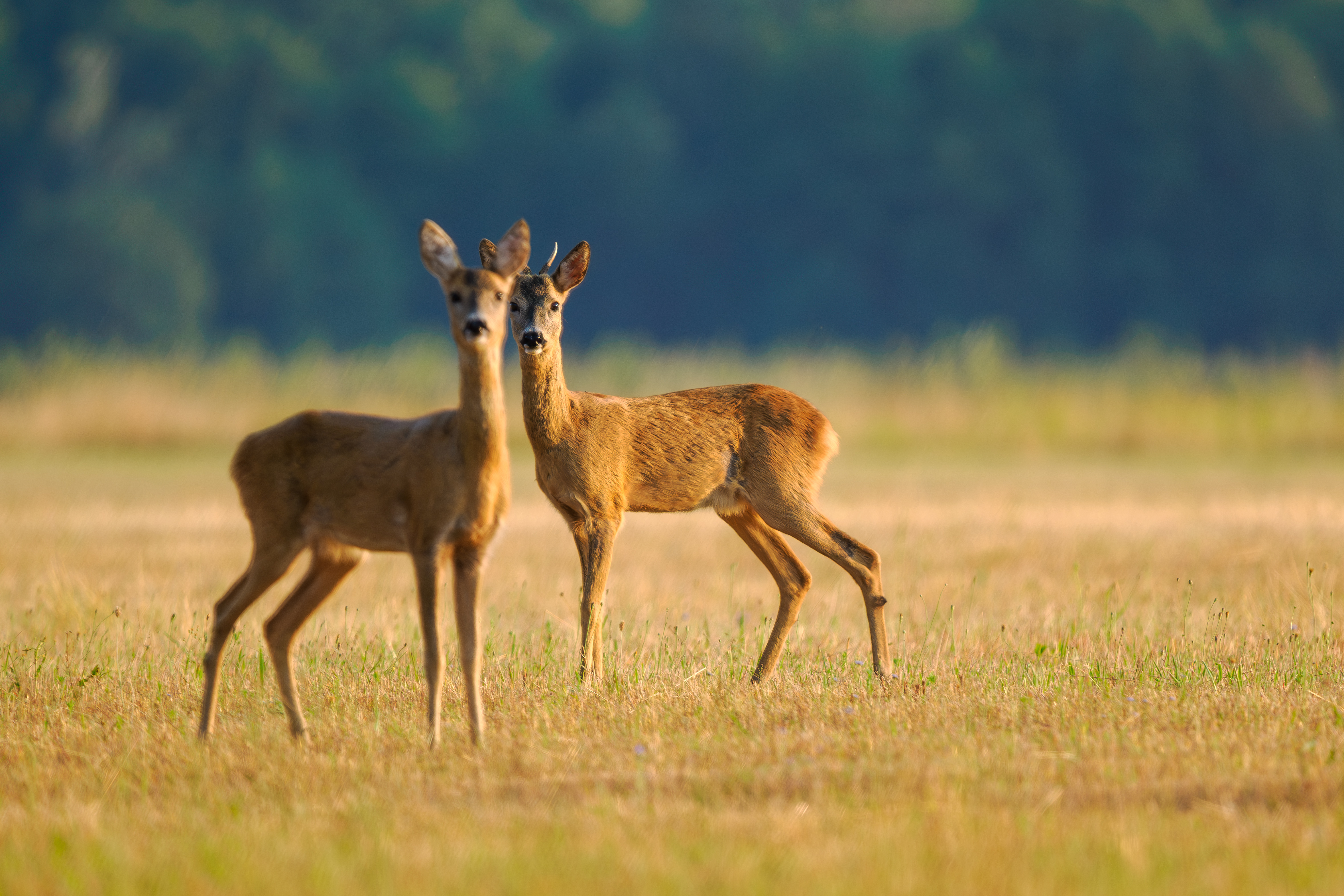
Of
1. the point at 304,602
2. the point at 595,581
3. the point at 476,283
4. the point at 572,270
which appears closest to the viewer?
the point at 476,283

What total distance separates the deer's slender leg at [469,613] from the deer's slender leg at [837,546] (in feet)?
5.92

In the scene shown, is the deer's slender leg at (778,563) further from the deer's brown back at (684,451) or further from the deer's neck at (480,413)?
the deer's neck at (480,413)

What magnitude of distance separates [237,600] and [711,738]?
5.58ft

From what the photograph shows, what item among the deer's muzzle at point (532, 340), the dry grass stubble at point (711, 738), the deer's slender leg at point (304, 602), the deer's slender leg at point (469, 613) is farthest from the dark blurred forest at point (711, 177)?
the deer's slender leg at point (469, 613)

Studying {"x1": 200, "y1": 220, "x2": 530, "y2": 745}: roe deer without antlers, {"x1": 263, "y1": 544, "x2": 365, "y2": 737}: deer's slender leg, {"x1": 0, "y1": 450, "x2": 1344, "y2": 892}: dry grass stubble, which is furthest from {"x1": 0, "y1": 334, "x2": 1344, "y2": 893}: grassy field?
{"x1": 200, "y1": 220, "x2": 530, "y2": 745}: roe deer without antlers

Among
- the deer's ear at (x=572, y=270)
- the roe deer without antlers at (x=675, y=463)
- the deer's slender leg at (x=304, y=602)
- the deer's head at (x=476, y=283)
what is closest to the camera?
the deer's head at (x=476, y=283)

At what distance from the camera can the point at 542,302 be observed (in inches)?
261

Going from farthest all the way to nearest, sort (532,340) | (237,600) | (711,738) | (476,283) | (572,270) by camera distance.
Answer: (572,270) < (532,340) < (237,600) < (711,738) < (476,283)

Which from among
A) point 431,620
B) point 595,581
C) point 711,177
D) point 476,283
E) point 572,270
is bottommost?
point 431,620

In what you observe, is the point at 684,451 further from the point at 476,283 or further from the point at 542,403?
the point at 476,283

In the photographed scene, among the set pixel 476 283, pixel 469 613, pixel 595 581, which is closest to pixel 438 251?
pixel 476 283

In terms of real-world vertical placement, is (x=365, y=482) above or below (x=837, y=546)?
above

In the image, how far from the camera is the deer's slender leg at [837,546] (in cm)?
681

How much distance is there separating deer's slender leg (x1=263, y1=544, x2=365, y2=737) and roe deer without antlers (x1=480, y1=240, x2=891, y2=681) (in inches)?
42.0
